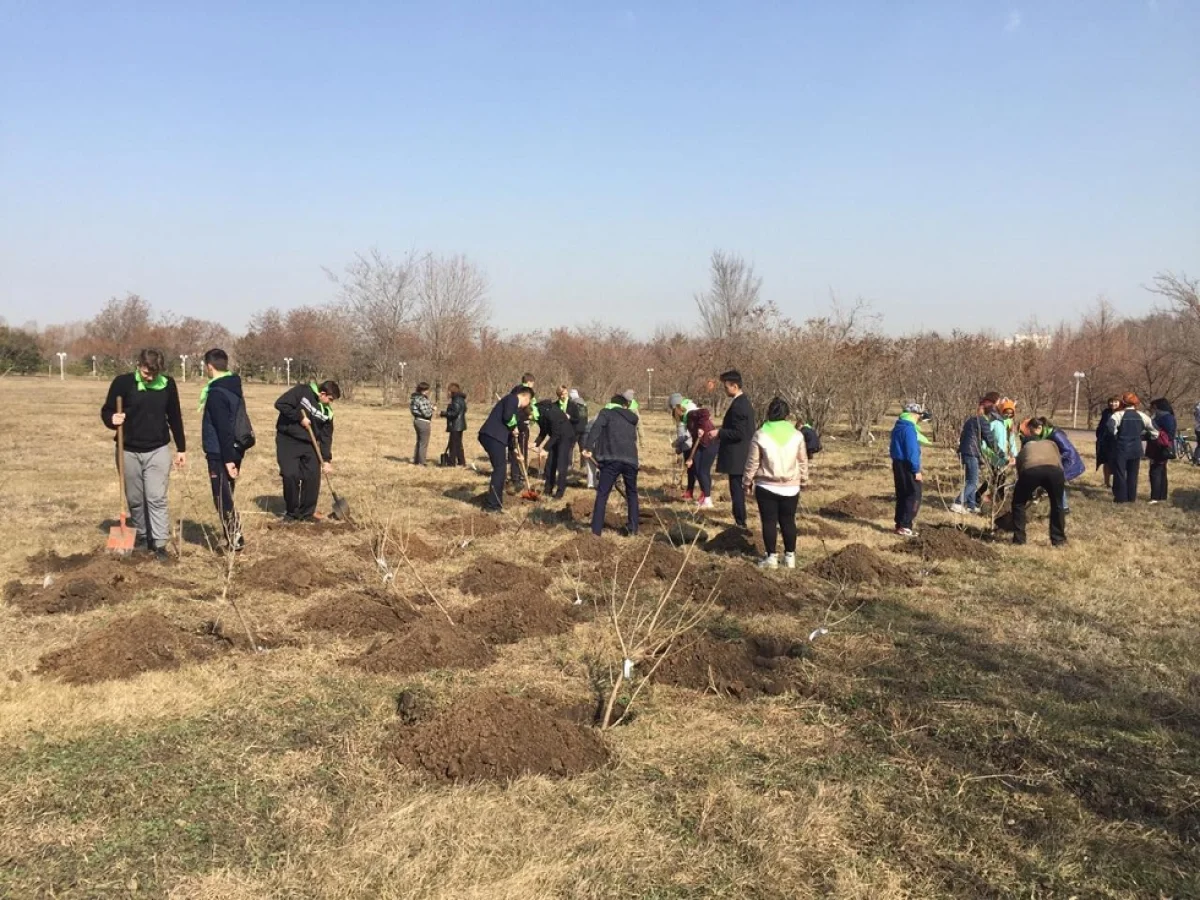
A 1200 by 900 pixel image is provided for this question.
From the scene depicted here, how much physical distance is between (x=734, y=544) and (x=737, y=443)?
5.33 feet

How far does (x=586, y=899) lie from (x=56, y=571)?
20.1 ft

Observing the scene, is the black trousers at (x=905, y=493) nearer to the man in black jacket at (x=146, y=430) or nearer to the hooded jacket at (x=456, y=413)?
the man in black jacket at (x=146, y=430)

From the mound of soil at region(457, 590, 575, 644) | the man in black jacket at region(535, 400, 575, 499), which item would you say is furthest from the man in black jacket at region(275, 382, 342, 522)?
the mound of soil at region(457, 590, 575, 644)

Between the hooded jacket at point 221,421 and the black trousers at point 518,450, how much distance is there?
13.9ft

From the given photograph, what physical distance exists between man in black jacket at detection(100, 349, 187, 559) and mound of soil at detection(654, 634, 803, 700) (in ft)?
15.6

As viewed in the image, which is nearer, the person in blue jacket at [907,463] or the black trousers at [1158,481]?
the person in blue jacket at [907,463]

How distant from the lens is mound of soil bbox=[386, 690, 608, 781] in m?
3.81

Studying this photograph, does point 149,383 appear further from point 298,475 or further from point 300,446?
point 298,475

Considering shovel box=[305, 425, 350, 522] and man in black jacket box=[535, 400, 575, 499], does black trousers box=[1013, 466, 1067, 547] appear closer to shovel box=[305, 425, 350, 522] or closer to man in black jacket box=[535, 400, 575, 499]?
man in black jacket box=[535, 400, 575, 499]

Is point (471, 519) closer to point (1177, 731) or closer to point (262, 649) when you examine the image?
point (262, 649)

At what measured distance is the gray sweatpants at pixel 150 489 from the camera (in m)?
7.30

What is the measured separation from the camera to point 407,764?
385cm

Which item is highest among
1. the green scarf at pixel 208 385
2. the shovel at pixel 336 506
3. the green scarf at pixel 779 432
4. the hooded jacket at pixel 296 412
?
the green scarf at pixel 208 385

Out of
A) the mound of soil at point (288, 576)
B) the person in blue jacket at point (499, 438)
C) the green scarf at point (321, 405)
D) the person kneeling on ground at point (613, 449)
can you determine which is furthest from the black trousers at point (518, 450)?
the mound of soil at point (288, 576)
